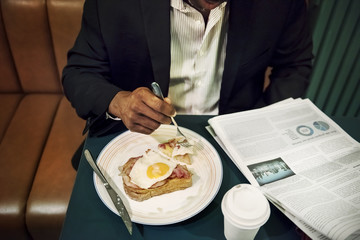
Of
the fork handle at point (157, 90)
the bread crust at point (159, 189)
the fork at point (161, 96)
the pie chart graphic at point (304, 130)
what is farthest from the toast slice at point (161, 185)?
the pie chart graphic at point (304, 130)

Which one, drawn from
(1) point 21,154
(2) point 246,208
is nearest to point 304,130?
(2) point 246,208

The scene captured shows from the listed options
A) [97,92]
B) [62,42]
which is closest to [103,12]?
[97,92]

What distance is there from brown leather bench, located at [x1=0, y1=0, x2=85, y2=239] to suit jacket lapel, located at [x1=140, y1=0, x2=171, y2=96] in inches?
26.1

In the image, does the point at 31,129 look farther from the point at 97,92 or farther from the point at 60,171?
the point at 97,92

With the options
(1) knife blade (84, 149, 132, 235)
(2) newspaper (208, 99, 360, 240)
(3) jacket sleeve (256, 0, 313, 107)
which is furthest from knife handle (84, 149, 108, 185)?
(3) jacket sleeve (256, 0, 313, 107)

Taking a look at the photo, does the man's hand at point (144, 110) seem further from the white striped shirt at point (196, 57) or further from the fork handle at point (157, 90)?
the white striped shirt at point (196, 57)

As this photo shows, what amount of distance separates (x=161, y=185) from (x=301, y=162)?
0.43 meters

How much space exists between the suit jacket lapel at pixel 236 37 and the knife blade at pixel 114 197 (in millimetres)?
665

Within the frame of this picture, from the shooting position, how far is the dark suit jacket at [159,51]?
104 centimetres

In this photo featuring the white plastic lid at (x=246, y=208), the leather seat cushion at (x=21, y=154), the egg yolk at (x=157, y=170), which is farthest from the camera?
the leather seat cushion at (x=21, y=154)

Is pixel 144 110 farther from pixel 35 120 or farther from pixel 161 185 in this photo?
pixel 35 120

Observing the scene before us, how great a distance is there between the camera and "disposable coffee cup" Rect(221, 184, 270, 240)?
0.58m

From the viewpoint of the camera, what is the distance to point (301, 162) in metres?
0.82

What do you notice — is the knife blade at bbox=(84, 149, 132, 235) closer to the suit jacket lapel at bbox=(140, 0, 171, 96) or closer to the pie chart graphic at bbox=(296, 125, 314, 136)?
the suit jacket lapel at bbox=(140, 0, 171, 96)
